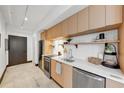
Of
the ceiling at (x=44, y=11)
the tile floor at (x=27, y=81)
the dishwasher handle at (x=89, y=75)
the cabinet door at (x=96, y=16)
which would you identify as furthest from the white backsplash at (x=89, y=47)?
the tile floor at (x=27, y=81)

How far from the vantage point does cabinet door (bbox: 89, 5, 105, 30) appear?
176 cm

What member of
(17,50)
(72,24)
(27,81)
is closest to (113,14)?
(72,24)

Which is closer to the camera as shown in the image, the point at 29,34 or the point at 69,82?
the point at 69,82

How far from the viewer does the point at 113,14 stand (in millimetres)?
1567

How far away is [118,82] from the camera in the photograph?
4.18 feet

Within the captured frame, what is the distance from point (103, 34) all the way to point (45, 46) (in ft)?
10.9

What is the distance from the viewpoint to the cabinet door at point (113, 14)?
4.90ft

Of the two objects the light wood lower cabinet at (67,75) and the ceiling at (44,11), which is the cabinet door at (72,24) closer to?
the ceiling at (44,11)

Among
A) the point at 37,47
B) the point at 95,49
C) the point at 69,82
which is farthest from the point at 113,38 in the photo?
the point at 37,47

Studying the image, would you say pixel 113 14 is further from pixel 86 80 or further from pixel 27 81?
pixel 27 81

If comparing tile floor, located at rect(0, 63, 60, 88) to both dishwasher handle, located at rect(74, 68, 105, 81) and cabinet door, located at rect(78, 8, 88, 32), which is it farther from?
cabinet door, located at rect(78, 8, 88, 32)

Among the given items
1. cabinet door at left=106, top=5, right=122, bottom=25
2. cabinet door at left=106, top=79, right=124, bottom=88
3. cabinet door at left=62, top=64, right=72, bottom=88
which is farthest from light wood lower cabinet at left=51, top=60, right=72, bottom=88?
cabinet door at left=106, top=5, right=122, bottom=25

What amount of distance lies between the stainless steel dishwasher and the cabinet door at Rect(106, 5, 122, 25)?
38.8 inches

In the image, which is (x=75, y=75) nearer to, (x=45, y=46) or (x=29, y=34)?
(x=45, y=46)
